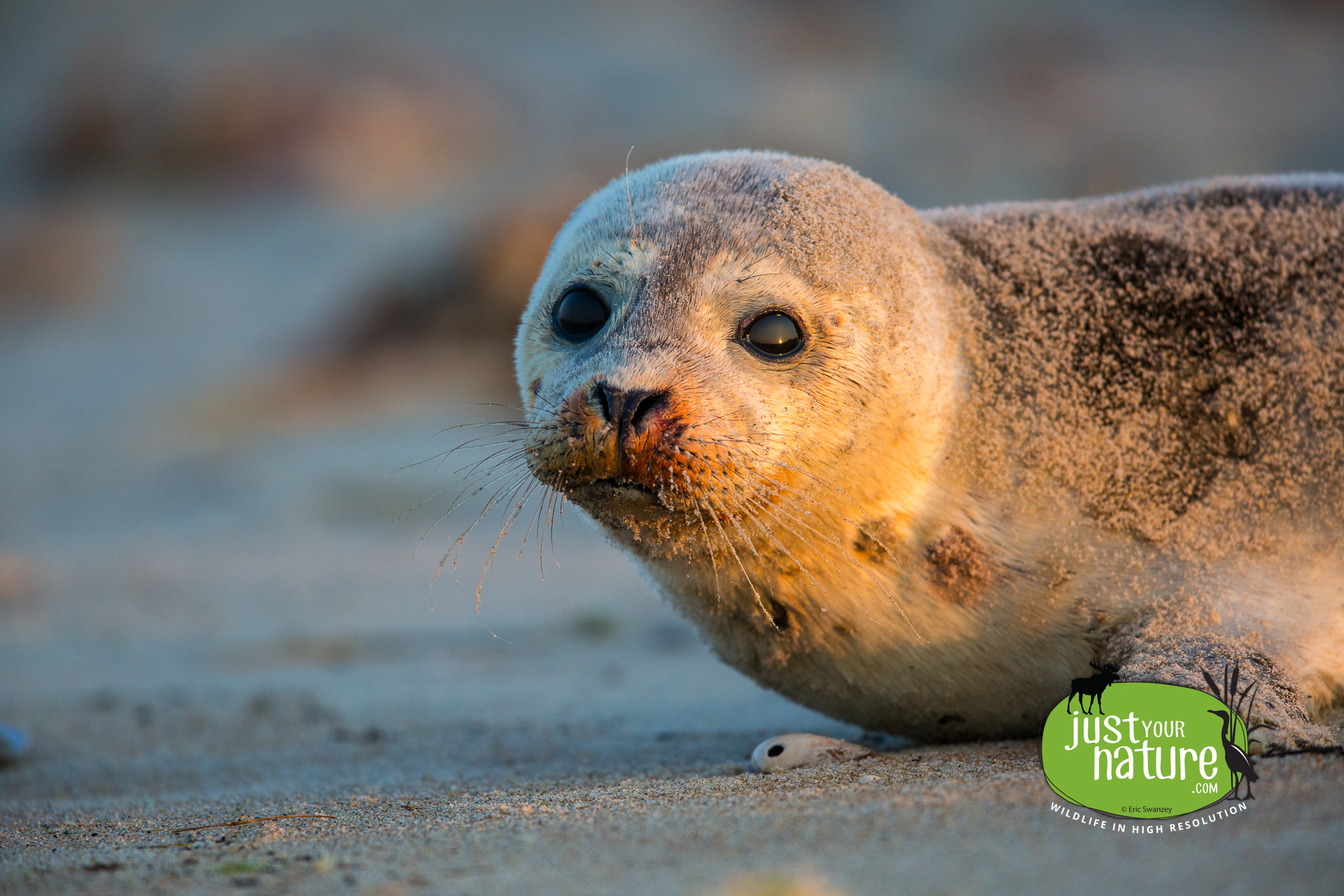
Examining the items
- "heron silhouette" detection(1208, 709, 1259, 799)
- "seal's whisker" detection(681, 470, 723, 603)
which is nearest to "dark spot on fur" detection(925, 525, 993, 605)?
"seal's whisker" detection(681, 470, 723, 603)

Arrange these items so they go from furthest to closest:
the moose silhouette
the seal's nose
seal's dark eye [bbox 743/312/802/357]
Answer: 1. seal's dark eye [bbox 743/312/802/357]
2. the moose silhouette
3. the seal's nose

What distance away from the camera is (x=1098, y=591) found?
2.77 meters

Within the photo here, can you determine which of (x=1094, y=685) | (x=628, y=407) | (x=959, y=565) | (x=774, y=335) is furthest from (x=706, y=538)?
(x=1094, y=685)

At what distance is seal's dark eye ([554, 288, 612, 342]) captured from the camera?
2.87m

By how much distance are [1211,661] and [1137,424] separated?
64 centimetres

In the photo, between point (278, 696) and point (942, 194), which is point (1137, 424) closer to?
point (278, 696)

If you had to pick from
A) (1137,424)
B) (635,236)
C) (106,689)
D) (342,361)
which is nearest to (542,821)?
(635,236)

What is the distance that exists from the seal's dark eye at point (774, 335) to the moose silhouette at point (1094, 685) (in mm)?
1013

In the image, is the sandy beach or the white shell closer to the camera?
the sandy beach

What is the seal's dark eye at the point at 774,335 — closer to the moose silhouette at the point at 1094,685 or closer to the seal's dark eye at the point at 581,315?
the seal's dark eye at the point at 581,315

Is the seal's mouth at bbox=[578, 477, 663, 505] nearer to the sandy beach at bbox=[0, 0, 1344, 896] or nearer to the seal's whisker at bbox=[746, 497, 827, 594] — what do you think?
the seal's whisker at bbox=[746, 497, 827, 594]

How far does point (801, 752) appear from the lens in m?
2.76

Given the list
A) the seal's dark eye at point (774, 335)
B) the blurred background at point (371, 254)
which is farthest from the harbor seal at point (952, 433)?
the blurred background at point (371, 254)

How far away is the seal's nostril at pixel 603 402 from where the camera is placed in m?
2.48
